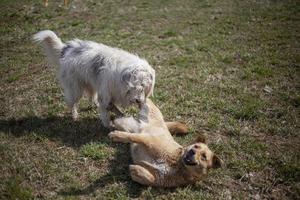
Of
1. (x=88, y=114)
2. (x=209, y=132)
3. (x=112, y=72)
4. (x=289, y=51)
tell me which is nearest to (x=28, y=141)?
(x=88, y=114)

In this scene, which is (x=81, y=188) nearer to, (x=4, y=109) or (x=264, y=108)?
(x=4, y=109)

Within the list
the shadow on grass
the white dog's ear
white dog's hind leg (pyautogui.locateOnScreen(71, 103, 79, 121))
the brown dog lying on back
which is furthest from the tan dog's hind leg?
white dog's hind leg (pyautogui.locateOnScreen(71, 103, 79, 121))

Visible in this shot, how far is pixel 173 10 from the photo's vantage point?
15281mm

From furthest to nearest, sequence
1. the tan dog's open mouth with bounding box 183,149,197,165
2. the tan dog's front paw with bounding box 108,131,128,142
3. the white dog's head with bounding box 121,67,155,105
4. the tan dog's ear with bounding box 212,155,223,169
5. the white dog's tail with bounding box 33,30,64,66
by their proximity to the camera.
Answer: the white dog's tail with bounding box 33,30,64,66, the white dog's head with bounding box 121,67,155,105, the tan dog's front paw with bounding box 108,131,128,142, the tan dog's ear with bounding box 212,155,223,169, the tan dog's open mouth with bounding box 183,149,197,165

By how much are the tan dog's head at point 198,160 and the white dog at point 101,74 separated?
162 centimetres

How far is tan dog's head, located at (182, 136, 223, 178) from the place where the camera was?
4891mm

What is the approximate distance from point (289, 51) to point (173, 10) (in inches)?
260

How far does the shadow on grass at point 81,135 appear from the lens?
16.8ft

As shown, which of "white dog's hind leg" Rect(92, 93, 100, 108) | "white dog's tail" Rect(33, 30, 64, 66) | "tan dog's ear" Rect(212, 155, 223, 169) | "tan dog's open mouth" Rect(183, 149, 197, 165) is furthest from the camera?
"white dog's hind leg" Rect(92, 93, 100, 108)

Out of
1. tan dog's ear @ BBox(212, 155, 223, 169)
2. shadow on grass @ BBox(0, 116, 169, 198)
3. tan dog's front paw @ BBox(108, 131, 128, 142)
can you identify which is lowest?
shadow on grass @ BBox(0, 116, 169, 198)

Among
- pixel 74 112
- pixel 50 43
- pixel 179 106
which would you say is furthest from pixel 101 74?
pixel 179 106

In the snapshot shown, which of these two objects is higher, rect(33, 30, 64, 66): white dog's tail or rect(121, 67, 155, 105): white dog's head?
rect(33, 30, 64, 66): white dog's tail

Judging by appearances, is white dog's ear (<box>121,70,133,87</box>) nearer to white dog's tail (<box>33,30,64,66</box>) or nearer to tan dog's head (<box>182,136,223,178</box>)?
tan dog's head (<box>182,136,223,178</box>)

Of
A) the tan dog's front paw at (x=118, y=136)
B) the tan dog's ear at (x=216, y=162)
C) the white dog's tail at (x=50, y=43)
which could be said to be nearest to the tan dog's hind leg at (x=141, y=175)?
the tan dog's front paw at (x=118, y=136)
